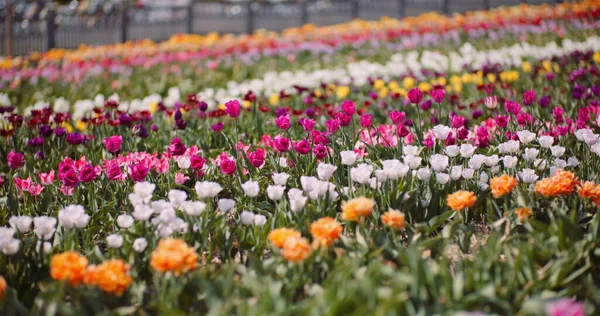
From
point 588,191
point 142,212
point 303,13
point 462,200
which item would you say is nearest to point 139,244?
point 142,212

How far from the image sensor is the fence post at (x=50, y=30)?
45.5 feet

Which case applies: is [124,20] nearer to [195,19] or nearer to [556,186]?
[195,19]

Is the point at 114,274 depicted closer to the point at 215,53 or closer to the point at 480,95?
the point at 480,95

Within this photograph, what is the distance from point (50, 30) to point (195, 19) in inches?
179

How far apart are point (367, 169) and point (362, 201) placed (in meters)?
0.41

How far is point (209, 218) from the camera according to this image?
2.58 m

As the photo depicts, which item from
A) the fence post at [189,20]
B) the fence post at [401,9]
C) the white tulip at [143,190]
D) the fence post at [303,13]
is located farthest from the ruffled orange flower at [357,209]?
the fence post at [401,9]

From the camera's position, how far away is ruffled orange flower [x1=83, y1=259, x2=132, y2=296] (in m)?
1.83

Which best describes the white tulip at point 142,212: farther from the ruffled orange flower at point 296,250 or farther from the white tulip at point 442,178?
the white tulip at point 442,178

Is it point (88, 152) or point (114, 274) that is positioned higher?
point (114, 274)

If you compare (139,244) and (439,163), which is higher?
(439,163)

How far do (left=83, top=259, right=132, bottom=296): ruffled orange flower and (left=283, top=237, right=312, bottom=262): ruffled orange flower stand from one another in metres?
0.51

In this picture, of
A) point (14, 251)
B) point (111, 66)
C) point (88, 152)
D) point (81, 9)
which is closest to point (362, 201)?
point (14, 251)

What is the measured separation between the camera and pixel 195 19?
57.3 feet
